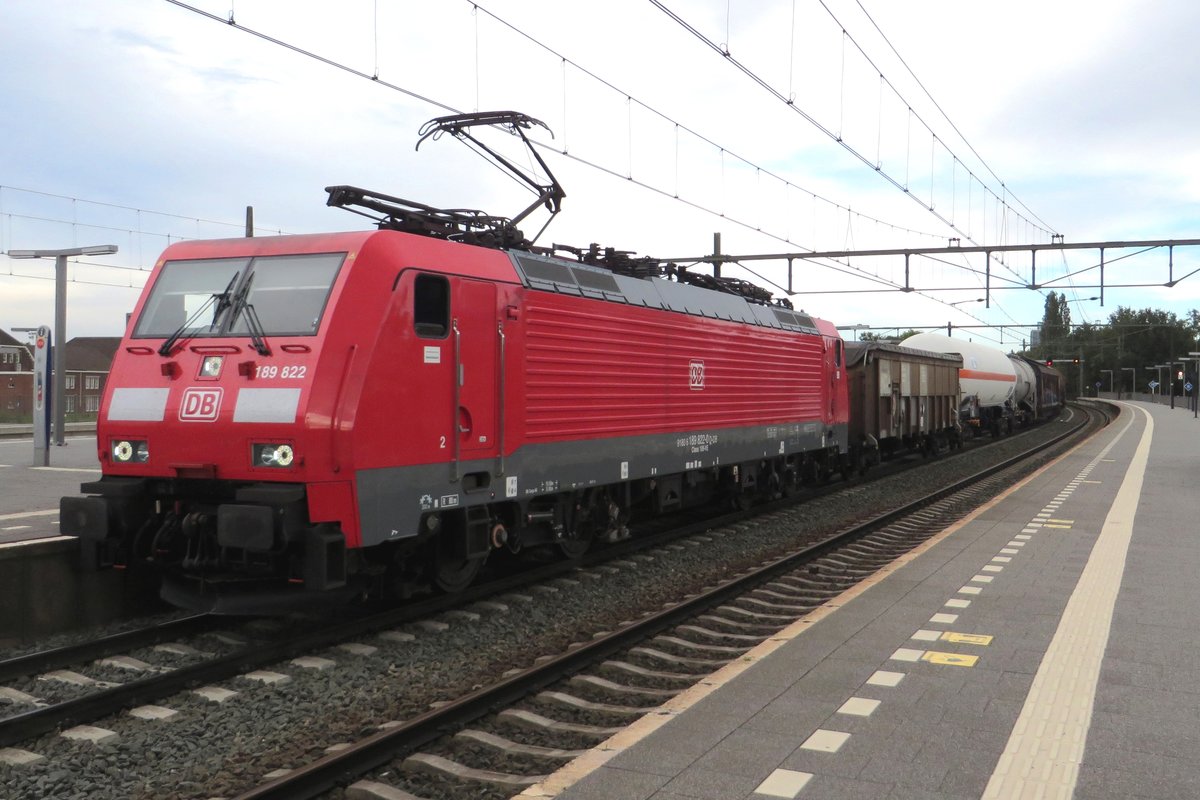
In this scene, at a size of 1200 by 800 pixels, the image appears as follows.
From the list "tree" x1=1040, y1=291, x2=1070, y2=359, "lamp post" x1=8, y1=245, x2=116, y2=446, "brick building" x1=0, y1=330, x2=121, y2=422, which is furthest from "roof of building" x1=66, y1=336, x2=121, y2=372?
"tree" x1=1040, y1=291, x2=1070, y2=359

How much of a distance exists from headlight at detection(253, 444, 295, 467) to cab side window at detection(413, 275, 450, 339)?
139 centimetres

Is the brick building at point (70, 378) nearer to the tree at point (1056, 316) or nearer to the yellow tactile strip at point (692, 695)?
the yellow tactile strip at point (692, 695)

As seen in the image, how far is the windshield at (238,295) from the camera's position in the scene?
25.0ft

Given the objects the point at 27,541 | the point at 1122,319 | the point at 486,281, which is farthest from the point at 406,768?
the point at 1122,319

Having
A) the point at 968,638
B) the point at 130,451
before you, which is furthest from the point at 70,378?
the point at 968,638

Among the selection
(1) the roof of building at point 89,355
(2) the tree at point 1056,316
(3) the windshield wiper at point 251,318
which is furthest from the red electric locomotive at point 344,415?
(2) the tree at point 1056,316

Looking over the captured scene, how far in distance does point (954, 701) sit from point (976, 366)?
3122cm

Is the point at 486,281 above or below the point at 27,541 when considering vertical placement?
above

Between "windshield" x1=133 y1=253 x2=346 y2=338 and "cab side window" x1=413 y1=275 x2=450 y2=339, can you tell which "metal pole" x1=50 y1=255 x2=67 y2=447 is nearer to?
"windshield" x1=133 y1=253 x2=346 y2=338

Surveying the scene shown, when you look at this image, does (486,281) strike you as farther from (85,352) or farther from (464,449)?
(85,352)

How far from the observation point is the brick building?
54188mm

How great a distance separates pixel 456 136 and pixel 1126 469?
1996 cm

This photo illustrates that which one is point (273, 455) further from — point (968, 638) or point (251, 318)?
point (968, 638)

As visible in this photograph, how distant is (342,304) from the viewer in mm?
7414
